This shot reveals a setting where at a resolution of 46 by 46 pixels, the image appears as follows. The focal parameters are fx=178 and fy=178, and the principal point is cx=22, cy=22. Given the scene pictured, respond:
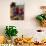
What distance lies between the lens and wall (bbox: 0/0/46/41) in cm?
277

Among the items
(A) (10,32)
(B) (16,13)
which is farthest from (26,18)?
(A) (10,32)

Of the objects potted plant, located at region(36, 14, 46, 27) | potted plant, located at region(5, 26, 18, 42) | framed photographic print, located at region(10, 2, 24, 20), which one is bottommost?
potted plant, located at region(5, 26, 18, 42)

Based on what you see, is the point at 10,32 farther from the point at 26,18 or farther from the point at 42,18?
the point at 42,18

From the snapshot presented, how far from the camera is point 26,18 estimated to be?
277 centimetres

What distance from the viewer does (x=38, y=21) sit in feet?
9.09

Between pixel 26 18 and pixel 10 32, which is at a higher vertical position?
pixel 26 18

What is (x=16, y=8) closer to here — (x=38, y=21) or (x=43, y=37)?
(x=38, y=21)

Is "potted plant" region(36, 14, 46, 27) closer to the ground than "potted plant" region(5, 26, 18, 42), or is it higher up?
higher up

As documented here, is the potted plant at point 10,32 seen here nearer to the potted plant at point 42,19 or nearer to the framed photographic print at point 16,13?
the framed photographic print at point 16,13

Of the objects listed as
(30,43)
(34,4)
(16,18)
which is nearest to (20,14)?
(16,18)

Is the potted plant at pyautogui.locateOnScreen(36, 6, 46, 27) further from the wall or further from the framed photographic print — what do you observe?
the framed photographic print

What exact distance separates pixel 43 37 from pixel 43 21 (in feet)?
0.83

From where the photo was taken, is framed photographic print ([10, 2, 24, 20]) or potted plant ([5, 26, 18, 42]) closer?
potted plant ([5, 26, 18, 42])

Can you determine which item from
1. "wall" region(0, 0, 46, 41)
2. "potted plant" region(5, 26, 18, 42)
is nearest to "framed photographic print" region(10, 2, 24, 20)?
"wall" region(0, 0, 46, 41)
